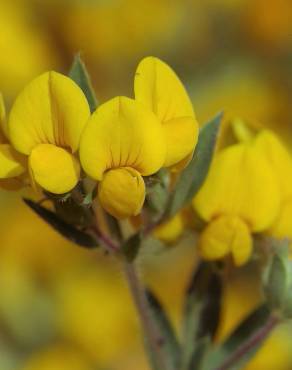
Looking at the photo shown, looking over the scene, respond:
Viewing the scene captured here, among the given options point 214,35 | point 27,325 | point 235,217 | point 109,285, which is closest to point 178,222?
point 235,217

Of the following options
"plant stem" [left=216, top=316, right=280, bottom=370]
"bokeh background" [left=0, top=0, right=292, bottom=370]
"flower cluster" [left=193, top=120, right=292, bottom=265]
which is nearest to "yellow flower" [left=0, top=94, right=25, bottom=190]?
"flower cluster" [left=193, top=120, right=292, bottom=265]

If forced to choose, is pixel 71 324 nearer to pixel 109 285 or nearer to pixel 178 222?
pixel 109 285

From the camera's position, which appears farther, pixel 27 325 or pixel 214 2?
pixel 214 2

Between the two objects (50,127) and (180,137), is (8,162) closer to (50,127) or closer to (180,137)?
(50,127)

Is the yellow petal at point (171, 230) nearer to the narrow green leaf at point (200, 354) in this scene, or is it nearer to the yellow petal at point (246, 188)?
the yellow petal at point (246, 188)

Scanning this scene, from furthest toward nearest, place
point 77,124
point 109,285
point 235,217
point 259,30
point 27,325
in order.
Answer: point 259,30, point 109,285, point 27,325, point 235,217, point 77,124

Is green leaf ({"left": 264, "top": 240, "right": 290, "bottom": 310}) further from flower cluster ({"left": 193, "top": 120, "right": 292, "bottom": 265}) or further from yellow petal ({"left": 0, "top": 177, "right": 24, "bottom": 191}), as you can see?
yellow petal ({"left": 0, "top": 177, "right": 24, "bottom": 191})

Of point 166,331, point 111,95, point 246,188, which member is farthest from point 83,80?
point 111,95

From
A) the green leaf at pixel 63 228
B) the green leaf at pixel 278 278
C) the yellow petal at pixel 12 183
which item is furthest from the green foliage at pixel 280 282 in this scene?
the yellow petal at pixel 12 183
